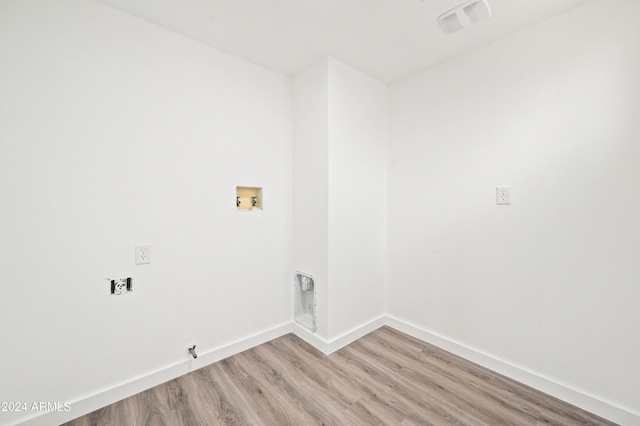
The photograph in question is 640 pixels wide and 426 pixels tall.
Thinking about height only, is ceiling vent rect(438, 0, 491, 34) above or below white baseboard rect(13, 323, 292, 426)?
above

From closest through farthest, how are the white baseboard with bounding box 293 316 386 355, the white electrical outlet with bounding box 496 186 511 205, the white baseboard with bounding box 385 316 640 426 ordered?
1. the white baseboard with bounding box 385 316 640 426
2. the white electrical outlet with bounding box 496 186 511 205
3. the white baseboard with bounding box 293 316 386 355

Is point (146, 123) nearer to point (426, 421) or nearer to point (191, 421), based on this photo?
point (191, 421)

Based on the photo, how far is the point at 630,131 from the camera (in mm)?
1508

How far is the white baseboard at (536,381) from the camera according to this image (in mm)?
1528

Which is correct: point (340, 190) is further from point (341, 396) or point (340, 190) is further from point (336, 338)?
point (341, 396)

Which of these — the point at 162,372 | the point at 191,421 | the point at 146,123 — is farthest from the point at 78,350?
the point at 146,123

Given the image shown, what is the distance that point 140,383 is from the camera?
5.75ft

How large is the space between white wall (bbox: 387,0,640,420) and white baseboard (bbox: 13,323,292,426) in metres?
1.61

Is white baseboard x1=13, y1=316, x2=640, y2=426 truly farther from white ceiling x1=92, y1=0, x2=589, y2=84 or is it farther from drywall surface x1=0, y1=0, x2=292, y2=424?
white ceiling x1=92, y1=0, x2=589, y2=84

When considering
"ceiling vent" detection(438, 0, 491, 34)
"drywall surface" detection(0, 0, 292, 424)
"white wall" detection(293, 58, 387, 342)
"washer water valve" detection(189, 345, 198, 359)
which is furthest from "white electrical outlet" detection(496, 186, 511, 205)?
"washer water valve" detection(189, 345, 198, 359)

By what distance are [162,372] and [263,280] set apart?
37.5 inches

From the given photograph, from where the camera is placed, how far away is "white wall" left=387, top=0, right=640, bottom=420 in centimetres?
154

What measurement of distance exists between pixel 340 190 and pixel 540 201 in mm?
1426

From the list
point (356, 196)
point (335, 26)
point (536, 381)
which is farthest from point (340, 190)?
point (536, 381)
